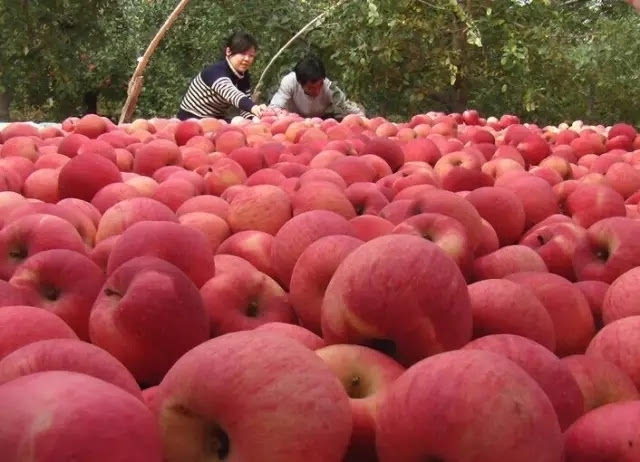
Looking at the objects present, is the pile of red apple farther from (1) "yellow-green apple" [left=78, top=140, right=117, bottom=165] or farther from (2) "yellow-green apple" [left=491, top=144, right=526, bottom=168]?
(2) "yellow-green apple" [left=491, top=144, right=526, bottom=168]

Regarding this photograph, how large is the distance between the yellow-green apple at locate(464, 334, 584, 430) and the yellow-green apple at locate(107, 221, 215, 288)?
0.51 metres

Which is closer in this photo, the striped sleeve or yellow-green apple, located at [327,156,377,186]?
yellow-green apple, located at [327,156,377,186]

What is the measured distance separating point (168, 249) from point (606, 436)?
2.38 ft

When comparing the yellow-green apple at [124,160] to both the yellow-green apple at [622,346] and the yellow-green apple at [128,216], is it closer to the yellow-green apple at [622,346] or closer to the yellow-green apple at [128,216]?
the yellow-green apple at [128,216]

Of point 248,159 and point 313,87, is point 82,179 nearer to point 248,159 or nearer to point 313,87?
point 248,159

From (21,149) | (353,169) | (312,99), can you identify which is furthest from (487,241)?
(312,99)

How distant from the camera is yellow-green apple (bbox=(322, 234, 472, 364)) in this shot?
0.93m

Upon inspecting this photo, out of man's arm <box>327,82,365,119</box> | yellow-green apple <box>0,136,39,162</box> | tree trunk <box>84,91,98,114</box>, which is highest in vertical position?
yellow-green apple <box>0,136,39,162</box>

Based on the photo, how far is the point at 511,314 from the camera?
105 centimetres

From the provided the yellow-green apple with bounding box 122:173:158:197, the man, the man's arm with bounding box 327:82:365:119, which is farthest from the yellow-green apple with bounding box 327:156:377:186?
the man's arm with bounding box 327:82:365:119

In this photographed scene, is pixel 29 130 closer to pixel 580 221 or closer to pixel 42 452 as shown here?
pixel 580 221

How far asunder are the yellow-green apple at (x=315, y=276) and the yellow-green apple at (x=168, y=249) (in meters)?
0.16

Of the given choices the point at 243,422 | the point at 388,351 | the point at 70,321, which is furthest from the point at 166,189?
the point at 243,422

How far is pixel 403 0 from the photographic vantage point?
6613mm
